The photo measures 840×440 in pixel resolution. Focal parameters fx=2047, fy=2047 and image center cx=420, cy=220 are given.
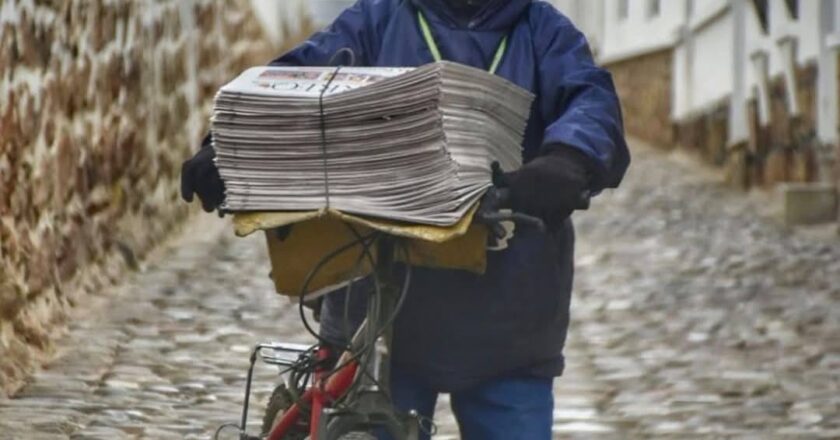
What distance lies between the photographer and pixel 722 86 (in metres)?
17.0

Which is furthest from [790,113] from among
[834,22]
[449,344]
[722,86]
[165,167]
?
[449,344]

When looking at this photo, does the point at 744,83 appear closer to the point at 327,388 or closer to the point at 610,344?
the point at 610,344

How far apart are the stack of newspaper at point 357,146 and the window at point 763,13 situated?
1175 cm

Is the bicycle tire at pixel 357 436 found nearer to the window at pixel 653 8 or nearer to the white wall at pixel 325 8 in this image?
A: the window at pixel 653 8

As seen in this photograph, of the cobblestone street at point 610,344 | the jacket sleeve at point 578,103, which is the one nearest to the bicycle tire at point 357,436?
the jacket sleeve at point 578,103

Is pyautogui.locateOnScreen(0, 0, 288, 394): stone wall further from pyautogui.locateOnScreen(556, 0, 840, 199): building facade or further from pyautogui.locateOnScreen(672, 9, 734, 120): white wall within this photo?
pyautogui.locateOnScreen(672, 9, 734, 120): white wall

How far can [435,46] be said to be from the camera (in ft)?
12.5

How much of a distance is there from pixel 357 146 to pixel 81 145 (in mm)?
5748

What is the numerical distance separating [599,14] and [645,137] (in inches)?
142

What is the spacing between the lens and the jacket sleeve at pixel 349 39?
3820 millimetres

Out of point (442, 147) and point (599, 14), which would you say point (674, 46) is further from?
point (442, 147)

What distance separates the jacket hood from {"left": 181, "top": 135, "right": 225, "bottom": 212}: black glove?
0.58 metres

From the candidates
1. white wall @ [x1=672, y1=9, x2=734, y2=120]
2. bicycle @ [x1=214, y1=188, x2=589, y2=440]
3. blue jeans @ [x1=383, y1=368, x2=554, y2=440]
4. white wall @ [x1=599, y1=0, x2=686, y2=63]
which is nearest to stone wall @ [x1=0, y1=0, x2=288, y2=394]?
blue jeans @ [x1=383, y1=368, x2=554, y2=440]

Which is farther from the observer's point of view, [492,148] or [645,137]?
[645,137]
